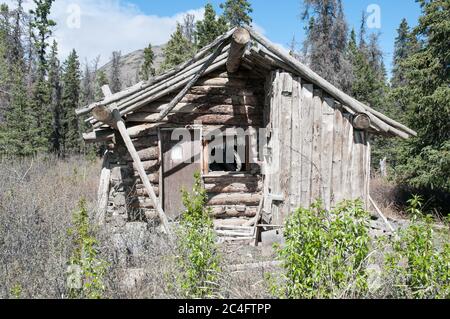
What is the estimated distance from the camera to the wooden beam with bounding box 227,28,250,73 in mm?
6570

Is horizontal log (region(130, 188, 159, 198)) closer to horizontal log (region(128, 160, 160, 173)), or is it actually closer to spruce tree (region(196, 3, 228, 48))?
horizontal log (region(128, 160, 160, 173))

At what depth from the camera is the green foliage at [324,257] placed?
361 cm

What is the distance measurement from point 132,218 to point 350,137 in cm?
529

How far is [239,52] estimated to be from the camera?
288 inches

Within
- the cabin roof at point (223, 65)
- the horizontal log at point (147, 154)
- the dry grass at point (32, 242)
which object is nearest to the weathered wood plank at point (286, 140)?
the cabin roof at point (223, 65)

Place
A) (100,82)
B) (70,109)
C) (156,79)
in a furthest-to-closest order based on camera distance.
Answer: (100,82)
(70,109)
(156,79)

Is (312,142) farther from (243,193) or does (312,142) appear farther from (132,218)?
(132,218)

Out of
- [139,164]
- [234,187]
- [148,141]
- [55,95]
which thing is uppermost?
[55,95]

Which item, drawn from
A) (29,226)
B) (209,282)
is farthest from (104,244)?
(209,282)

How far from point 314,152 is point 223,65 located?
316 cm

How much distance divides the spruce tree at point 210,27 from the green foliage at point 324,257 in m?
19.2

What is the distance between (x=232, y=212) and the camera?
352 inches

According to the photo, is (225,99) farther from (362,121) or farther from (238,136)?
(362,121)

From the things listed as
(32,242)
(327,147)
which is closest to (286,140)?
(327,147)
